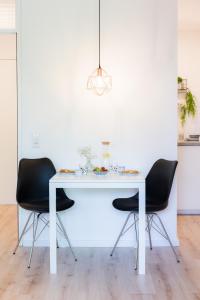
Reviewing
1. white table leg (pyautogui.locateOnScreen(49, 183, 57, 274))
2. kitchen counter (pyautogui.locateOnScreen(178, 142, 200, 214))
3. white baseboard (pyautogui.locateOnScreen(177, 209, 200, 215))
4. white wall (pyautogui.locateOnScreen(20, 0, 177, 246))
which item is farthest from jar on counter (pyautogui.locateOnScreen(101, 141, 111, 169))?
white baseboard (pyautogui.locateOnScreen(177, 209, 200, 215))

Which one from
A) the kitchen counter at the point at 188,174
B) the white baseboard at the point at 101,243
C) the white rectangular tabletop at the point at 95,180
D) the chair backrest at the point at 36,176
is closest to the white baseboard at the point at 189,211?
the kitchen counter at the point at 188,174

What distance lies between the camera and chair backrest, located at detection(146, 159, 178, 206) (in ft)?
9.36

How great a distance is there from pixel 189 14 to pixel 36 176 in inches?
124

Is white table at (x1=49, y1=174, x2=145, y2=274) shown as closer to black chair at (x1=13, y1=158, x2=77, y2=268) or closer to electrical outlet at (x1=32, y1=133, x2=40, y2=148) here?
black chair at (x1=13, y1=158, x2=77, y2=268)

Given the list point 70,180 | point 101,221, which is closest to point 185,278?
point 101,221

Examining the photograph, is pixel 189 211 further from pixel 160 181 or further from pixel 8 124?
pixel 8 124

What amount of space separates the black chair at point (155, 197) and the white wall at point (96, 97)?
4.5 inches

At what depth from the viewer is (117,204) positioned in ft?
9.63

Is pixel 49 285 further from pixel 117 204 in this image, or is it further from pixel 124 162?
pixel 124 162

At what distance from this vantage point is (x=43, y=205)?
9.37ft

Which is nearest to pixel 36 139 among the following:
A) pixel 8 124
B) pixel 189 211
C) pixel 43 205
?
pixel 43 205

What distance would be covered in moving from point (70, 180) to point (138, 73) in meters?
1.33

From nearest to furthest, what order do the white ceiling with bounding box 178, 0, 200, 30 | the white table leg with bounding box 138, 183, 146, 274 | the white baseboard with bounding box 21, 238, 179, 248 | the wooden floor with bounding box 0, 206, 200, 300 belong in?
1. the wooden floor with bounding box 0, 206, 200, 300
2. the white table leg with bounding box 138, 183, 146, 274
3. the white baseboard with bounding box 21, 238, 179, 248
4. the white ceiling with bounding box 178, 0, 200, 30

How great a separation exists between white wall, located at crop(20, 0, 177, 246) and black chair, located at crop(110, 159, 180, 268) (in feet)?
0.38
